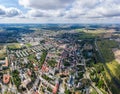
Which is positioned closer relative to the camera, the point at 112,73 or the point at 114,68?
the point at 112,73

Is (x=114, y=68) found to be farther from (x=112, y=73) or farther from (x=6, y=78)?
(x=6, y=78)

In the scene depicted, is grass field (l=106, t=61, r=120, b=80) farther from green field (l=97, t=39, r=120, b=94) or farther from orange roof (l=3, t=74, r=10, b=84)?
orange roof (l=3, t=74, r=10, b=84)

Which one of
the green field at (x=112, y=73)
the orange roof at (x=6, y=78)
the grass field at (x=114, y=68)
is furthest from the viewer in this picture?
the grass field at (x=114, y=68)

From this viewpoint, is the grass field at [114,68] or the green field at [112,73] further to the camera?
the grass field at [114,68]

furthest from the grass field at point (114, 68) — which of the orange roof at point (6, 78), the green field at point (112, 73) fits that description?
the orange roof at point (6, 78)

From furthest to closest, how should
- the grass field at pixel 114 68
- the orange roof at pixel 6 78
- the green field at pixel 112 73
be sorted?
the grass field at pixel 114 68 < the orange roof at pixel 6 78 < the green field at pixel 112 73

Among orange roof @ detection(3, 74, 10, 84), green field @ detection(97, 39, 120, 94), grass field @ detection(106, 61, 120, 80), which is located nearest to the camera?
green field @ detection(97, 39, 120, 94)

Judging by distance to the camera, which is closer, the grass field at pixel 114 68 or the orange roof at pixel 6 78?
the orange roof at pixel 6 78

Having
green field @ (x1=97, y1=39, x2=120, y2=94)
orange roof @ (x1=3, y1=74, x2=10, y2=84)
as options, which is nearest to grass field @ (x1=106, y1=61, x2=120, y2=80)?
green field @ (x1=97, y1=39, x2=120, y2=94)

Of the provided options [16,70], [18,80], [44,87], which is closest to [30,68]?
[16,70]

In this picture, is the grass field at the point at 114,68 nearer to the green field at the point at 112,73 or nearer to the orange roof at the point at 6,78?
the green field at the point at 112,73

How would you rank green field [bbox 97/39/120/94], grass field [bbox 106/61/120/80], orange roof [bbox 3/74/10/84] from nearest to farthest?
green field [bbox 97/39/120/94] < orange roof [bbox 3/74/10/84] < grass field [bbox 106/61/120/80]

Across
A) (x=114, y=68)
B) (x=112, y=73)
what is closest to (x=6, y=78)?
(x=112, y=73)
